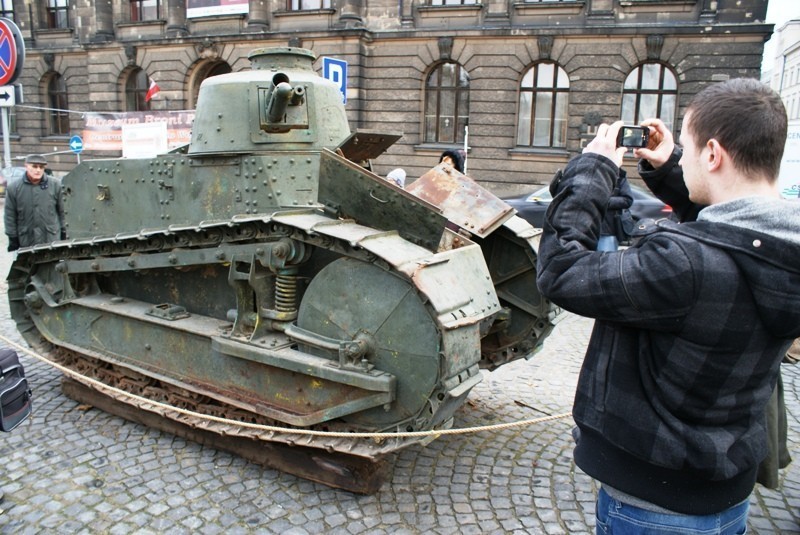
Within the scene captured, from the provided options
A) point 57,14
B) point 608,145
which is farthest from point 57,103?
point 608,145

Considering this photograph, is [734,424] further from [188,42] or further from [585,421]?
[188,42]

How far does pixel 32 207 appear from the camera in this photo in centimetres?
873

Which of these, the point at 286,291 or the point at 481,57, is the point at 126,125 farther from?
the point at 286,291

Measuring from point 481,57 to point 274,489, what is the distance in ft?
63.2

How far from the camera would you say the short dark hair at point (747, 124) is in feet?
5.45

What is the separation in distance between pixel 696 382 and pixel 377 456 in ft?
8.51

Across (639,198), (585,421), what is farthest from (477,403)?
(639,198)

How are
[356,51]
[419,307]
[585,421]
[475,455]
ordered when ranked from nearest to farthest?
[585,421]
[419,307]
[475,455]
[356,51]

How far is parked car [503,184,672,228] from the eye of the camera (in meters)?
12.9

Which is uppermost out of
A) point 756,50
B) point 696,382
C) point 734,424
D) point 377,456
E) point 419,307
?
point 756,50

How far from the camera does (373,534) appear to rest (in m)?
3.93

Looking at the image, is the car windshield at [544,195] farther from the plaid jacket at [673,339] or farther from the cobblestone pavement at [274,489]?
the plaid jacket at [673,339]

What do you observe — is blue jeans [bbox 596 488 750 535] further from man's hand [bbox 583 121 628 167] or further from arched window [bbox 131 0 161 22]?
arched window [bbox 131 0 161 22]

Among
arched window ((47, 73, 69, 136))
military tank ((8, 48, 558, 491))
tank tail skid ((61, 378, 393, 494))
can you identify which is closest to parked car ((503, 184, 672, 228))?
military tank ((8, 48, 558, 491))
